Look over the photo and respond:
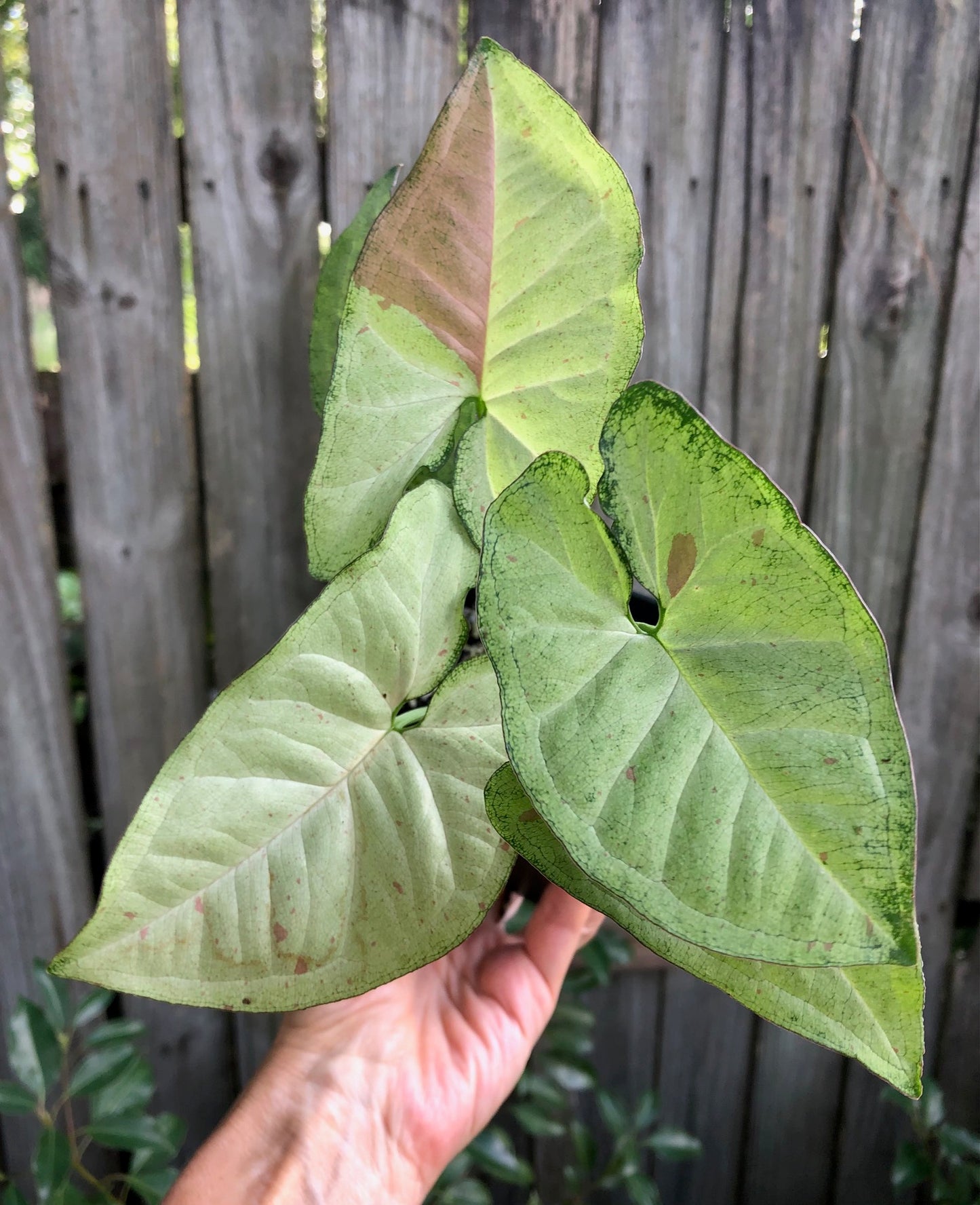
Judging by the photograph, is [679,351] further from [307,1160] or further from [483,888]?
[307,1160]

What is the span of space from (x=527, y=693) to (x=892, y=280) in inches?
33.2

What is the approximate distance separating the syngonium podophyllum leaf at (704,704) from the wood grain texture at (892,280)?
0.68m

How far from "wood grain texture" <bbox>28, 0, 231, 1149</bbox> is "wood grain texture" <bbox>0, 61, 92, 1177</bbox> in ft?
0.14

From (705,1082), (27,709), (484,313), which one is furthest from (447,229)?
(705,1082)

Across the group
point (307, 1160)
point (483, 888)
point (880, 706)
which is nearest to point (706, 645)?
point (880, 706)

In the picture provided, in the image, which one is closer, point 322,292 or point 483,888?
point 483,888

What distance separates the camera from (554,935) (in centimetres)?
78

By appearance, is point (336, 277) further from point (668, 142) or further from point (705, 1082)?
point (705, 1082)

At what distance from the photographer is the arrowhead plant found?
331mm

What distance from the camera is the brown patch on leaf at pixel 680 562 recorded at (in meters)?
0.39

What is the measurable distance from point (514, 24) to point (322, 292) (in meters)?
0.41

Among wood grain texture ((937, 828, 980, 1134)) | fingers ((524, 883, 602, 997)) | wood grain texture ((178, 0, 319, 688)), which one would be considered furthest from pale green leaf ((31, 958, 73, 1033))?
wood grain texture ((937, 828, 980, 1134))

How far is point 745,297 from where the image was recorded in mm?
917

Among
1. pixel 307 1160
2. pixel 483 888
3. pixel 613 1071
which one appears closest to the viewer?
pixel 483 888
